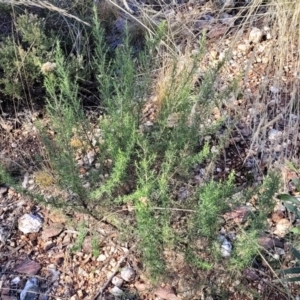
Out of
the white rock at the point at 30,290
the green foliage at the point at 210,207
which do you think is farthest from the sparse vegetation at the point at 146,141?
the white rock at the point at 30,290

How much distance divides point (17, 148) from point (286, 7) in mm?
1152

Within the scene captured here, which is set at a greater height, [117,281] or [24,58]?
[24,58]

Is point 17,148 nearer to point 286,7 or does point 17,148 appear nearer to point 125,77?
point 125,77

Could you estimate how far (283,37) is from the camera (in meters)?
1.98

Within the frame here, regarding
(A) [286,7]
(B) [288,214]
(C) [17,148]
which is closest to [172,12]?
(A) [286,7]

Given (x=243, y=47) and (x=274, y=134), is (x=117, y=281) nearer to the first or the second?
(x=274, y=134)

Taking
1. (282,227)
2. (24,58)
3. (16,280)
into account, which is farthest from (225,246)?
(24,58)

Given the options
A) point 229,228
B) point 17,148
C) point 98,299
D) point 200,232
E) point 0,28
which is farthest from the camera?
point 0,28

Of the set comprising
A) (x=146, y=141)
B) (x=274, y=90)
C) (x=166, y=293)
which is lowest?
(x=166, y=293)

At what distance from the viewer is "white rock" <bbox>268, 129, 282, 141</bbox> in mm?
1899

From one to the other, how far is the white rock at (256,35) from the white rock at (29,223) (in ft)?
3.82

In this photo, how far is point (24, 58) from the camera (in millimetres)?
1883

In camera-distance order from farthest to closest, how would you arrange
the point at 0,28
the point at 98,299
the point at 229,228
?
the point at 0,28 → the point at 229,228 → the point at 98,299

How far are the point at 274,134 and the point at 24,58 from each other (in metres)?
0.96
